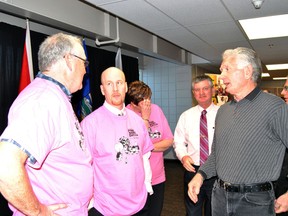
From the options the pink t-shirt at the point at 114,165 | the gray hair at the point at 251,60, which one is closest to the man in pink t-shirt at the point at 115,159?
the pink t-shirt at the point at 114,165

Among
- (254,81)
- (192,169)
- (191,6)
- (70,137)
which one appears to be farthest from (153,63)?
(70,137)

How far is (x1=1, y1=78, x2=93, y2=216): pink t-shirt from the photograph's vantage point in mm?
994

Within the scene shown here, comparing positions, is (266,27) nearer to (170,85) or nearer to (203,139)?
(203,139)

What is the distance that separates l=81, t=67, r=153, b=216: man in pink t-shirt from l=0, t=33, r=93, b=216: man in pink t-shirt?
38 cm

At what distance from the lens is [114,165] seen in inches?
67.0

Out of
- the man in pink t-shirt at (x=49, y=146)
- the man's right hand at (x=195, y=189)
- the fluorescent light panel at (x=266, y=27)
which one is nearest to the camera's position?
the man in pink t-shirt at (x=49, y=146)

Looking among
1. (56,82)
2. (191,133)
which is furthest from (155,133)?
(56,82)

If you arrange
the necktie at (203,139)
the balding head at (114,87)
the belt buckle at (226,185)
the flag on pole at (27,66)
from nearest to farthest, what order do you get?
the belt buckle at (226,185)
the balding head at (114,87)
the necktie at (203,139)
the flag on pole at (27,66)

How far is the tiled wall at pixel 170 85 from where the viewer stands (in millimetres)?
6801

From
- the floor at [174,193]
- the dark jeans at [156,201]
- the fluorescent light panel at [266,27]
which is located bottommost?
the floor at [174,193]

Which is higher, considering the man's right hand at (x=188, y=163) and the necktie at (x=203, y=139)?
the necktie at (x=203, y=139)

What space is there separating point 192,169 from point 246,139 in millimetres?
872

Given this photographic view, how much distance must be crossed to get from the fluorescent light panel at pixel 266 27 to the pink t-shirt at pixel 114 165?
2687 millimetres

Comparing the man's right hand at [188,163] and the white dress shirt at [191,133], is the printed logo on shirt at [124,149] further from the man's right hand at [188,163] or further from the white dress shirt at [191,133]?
the white dress shirt at [191,133]
